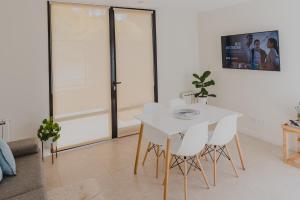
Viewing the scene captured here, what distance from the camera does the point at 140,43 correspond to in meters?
4.72

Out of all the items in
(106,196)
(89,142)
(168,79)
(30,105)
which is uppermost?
(168,79)

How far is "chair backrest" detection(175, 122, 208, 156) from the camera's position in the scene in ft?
8.13

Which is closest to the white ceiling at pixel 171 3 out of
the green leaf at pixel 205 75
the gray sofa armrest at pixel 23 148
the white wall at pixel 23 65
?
the white wall at pixel 23 65

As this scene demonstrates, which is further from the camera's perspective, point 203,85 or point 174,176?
point 203,85

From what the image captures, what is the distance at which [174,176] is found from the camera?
305cm

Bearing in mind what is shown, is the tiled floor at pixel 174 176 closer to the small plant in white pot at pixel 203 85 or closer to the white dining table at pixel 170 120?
the white dining table at pixel 170 120

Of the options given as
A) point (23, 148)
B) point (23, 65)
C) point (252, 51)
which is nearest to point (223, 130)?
point (252, 51)

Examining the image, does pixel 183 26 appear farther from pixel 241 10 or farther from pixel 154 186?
pixel 154 186

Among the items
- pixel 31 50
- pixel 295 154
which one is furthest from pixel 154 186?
pixel 31 50

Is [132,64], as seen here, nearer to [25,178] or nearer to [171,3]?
[171,3]

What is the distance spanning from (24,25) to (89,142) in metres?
2.22

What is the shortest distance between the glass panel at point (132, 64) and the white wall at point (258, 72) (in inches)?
55.7

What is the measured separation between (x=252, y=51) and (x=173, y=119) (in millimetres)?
2253

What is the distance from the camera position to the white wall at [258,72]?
11.8 feet
